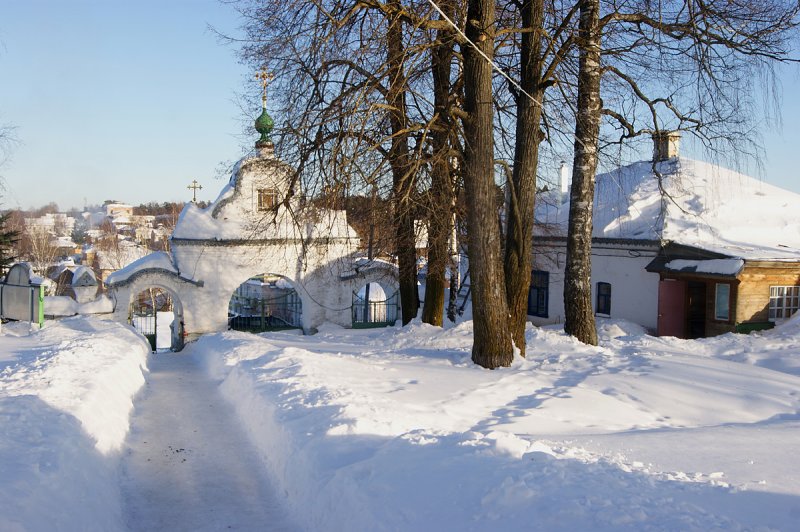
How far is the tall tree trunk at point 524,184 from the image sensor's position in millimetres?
11922

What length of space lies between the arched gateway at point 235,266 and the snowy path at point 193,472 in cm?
1149

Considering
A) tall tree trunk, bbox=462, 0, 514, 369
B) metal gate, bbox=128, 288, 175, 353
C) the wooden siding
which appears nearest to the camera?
tall tree trunk, bbox=462, 0, 514, 369

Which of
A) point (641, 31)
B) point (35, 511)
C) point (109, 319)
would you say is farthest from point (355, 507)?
point (109, 319)

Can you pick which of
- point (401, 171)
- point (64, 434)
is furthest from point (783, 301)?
point (64, 434)

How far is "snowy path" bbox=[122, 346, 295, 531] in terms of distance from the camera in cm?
623

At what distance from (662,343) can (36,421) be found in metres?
11.3

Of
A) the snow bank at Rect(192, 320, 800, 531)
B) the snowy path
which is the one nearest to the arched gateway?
the snow bank at Rect(192, 320, 800, 531)

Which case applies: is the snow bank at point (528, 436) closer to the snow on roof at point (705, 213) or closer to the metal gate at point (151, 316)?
the snow on roof at point (705, 213)

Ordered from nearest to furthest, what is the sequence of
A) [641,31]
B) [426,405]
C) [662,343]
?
1. [426,405]
2. [641,31]
3. [662,343]

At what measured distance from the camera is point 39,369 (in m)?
10.1

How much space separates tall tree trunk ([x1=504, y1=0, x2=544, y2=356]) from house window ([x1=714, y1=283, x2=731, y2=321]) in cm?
1142

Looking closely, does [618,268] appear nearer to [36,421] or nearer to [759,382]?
[759,382]

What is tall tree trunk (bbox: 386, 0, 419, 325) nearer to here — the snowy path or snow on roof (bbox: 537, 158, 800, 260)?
the snowy path

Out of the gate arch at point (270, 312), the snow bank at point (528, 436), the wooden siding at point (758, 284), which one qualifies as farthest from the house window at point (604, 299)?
the gate arch at point (270, 312)
